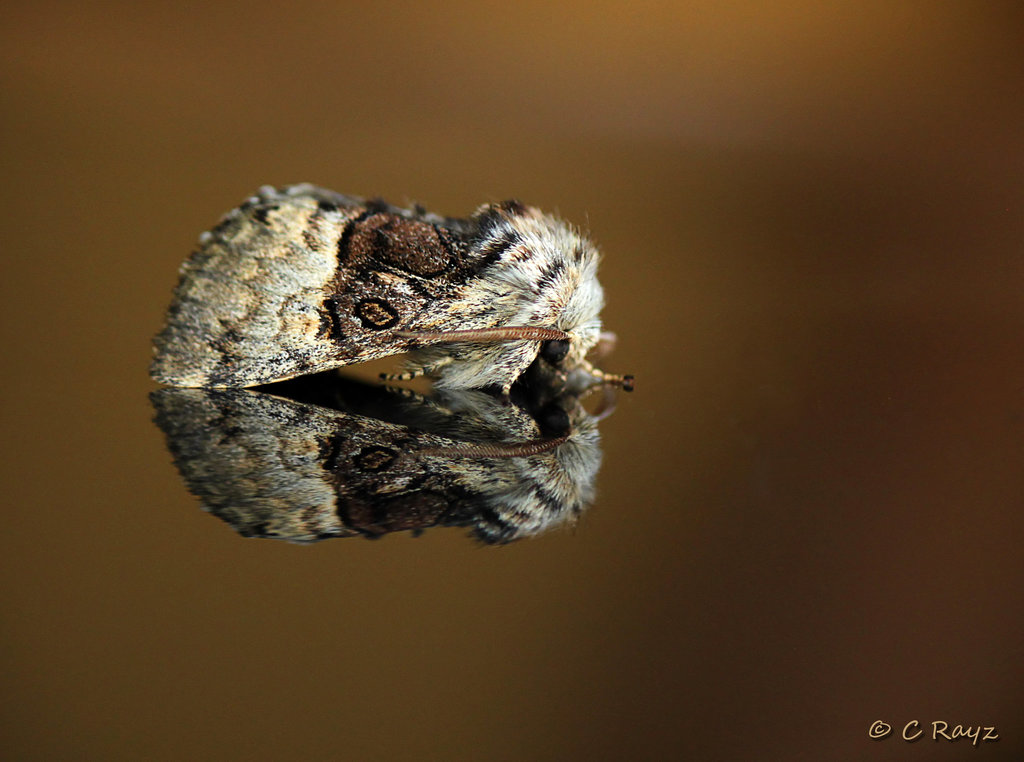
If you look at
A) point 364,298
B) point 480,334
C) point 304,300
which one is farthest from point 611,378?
point 304,300

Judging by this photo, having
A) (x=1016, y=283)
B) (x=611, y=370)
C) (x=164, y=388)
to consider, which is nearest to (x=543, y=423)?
(x=611, y=370)

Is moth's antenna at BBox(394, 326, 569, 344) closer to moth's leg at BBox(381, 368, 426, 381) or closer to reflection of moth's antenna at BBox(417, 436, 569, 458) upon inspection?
moth's leg at BBox(381, 368, 426, 381)

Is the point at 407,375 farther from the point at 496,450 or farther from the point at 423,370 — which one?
the point at 496,450

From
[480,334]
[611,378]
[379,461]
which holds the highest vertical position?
[480,334]

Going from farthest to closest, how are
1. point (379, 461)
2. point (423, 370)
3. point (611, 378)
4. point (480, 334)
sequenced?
point (611, 378) → point (423, 370) → point (480, 334) → point (379, 461)

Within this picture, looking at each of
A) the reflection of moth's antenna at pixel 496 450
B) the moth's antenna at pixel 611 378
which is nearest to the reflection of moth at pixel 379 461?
the reflection of moth's antenna at pixel 496 450

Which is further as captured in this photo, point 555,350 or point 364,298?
point 555,350

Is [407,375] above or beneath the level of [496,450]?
above

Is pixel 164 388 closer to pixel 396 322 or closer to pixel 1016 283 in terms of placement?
pixel 396 322
